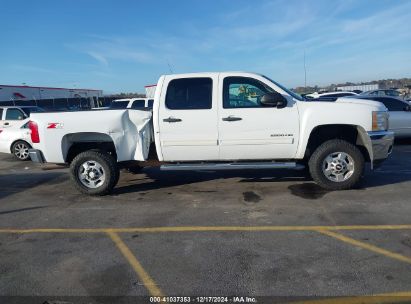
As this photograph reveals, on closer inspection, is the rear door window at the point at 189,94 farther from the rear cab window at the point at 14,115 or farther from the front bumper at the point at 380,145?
the rear cab window at the point at 14,115

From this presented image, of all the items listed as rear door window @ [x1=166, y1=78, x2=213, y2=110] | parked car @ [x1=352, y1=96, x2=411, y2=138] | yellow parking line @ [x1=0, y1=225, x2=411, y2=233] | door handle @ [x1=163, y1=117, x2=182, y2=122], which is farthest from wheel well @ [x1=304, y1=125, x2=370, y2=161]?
parked car @ [x1=352, y1=96, x2=411, y2=138]

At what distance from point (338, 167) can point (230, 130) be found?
1931mm

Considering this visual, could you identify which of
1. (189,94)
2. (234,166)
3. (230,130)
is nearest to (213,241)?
(234,166)

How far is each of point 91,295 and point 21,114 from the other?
39.7 ft

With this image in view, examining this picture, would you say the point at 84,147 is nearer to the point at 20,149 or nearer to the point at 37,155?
the point at 37,155

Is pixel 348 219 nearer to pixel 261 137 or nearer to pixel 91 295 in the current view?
pixel 261 137

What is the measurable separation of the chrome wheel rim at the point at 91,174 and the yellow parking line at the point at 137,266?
1.97 m

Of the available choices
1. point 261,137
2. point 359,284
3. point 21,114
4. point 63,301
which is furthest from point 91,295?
point 21,114

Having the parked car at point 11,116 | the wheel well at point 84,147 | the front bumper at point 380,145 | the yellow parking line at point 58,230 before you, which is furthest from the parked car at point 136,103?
the front bumper at point 380,145

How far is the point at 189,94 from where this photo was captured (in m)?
6.59

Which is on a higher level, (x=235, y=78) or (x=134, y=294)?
(x=235, y=78)

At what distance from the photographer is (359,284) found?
3.49 metres

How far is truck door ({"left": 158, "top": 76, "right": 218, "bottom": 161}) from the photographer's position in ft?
21.2

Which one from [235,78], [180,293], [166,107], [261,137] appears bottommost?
[180,293]
